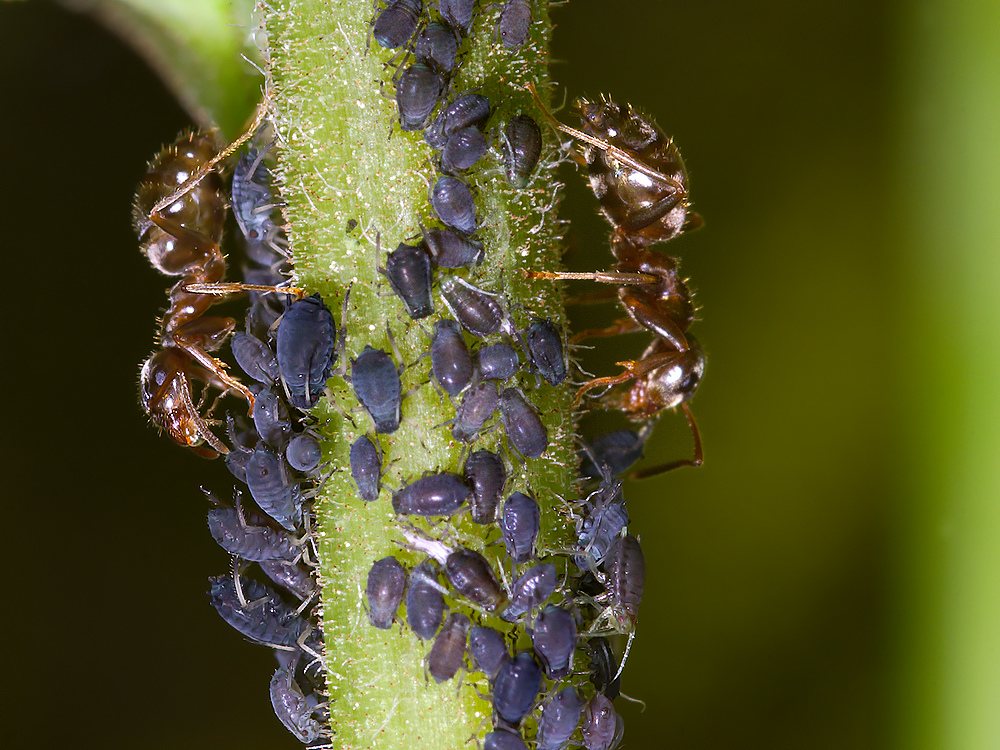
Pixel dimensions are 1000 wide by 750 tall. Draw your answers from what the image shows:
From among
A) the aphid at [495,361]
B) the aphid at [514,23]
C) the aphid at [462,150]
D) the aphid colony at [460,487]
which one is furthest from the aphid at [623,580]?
the aphid at [514,23]

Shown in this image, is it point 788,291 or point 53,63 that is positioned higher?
point 53,63

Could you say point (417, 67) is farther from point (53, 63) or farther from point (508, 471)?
point (53, 63)

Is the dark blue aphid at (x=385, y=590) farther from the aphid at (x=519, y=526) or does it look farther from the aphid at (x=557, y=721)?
the aphid at (x=557, y=721)

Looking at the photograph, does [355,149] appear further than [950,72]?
No

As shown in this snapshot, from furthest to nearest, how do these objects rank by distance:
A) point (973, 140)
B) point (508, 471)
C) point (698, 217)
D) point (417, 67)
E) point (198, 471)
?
point (198, 471) → point (698, 217) → point (973, 140) → point (508, 471) → point (417, 67)

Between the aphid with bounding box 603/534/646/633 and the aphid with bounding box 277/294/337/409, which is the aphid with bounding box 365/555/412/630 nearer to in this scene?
the aphid with bounding box 277/294/337/409

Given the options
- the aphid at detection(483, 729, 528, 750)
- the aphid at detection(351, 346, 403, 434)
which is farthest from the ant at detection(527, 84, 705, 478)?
the aphid at detection(483, 729, 528, 750)

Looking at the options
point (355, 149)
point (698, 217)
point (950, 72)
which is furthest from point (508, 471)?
point (950, 72)
